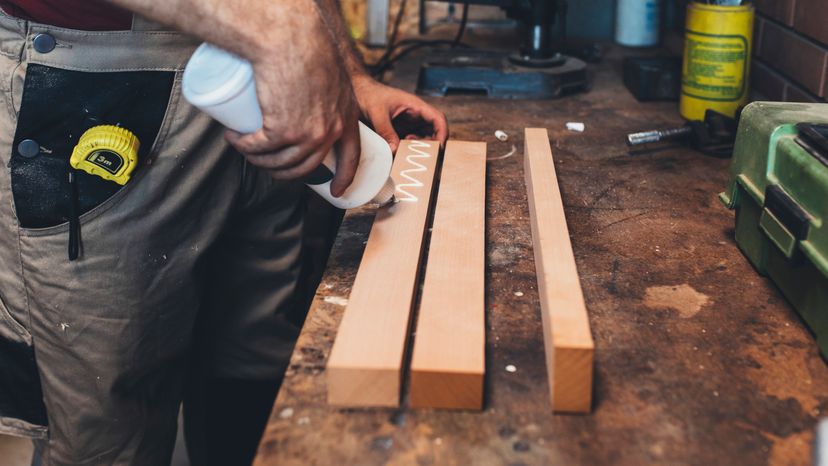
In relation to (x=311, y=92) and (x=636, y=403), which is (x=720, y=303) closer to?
(x=636, y=403)

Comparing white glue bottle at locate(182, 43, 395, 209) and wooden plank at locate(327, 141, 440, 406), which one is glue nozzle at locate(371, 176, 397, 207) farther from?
white glue bottle at locate(182, 43, 395, 209)

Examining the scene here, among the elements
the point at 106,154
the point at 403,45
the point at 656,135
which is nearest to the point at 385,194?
the point at 106,154

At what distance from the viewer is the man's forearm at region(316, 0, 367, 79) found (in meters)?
1.42

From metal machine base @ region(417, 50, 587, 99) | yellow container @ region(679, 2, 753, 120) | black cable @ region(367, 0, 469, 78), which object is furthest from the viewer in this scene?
black cable @ region(367, 0, 469, 78)

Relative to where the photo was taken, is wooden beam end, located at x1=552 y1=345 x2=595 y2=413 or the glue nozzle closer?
wooden beam end, located at x1=552 y1=345 x2=595 y2=413

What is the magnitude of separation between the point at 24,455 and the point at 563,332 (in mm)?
1239

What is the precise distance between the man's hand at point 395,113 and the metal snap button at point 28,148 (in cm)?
55

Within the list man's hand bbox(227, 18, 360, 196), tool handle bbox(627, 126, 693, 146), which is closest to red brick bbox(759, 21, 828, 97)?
tool handle bbox(627, 126, 693, 146)

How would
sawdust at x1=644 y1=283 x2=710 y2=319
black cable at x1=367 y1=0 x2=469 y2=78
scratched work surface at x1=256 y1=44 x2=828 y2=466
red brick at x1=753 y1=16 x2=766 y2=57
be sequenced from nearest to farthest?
1. scratched work surface at x1=256 y1=44 x2=828 y2=466
2. sawdust at x1=644 y1=283 x2=710 y2=319
3. red brick at x1=753 y1=16 x2=766 y2=57
4. black cable at x1=367 y1=0 x2=469 y2=78

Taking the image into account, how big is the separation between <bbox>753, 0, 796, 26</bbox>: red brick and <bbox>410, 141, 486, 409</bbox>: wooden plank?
2.64ft

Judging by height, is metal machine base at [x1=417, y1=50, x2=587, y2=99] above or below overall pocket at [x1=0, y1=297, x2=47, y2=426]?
above

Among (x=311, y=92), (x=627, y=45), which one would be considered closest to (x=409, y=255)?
(x=311, y=92)

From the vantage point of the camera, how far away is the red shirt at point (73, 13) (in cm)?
109

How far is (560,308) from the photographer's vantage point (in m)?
0.82
